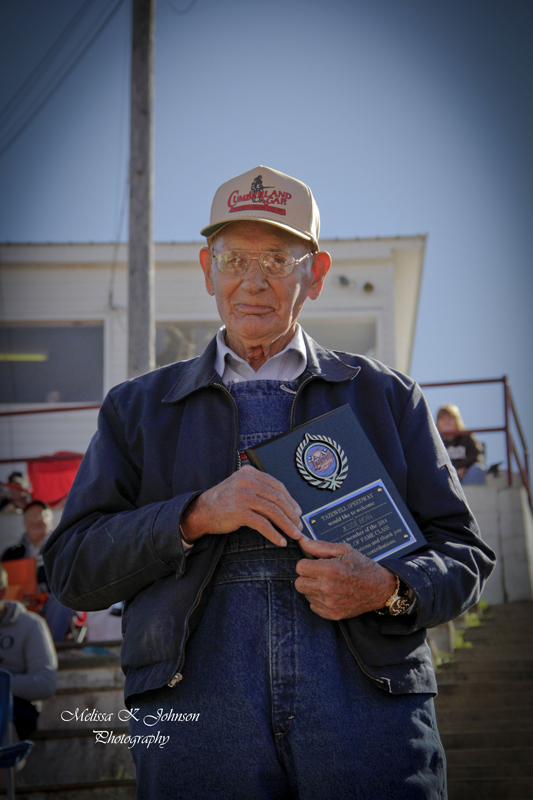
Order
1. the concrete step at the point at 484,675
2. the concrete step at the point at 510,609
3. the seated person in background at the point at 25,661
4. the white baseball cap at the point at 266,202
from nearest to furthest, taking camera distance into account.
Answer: the white baseball cap at the point at 266,202 < the seated person in background at the point at 25,661 < the concrete step at the point at 484,675 < the concrete step at the point at 510,609

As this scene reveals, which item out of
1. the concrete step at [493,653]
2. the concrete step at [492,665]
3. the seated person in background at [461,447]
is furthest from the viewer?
the seated person in background at [461,447]

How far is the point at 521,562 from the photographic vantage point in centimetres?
926

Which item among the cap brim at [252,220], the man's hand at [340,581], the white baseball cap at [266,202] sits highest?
the white baseball cap at [266,202]

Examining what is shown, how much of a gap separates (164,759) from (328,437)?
93cm

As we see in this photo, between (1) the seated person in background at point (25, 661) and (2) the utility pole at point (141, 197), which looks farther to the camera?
(2) the utility pole at point (141, 197)

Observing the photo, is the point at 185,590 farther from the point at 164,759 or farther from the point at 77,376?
the point at 77,376

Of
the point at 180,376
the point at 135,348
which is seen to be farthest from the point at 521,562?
the point at 180,376

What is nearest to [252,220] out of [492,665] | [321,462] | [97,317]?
[321,462]

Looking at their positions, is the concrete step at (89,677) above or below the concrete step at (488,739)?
above

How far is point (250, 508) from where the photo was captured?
6.27ft

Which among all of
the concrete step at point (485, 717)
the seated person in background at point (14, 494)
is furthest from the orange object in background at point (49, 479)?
the concrete step at point (485, 717)

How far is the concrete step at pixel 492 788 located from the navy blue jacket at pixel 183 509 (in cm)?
379

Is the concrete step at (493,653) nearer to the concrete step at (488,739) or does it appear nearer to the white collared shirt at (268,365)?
the concrete step at (488,739)

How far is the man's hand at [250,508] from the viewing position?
191cm
